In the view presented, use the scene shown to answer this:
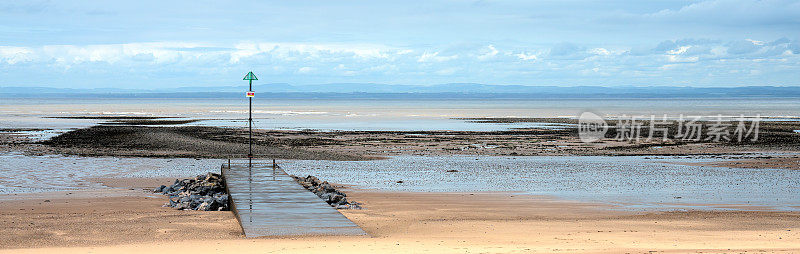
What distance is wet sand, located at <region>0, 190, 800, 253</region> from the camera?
31.1 feet

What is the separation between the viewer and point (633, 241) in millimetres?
10164

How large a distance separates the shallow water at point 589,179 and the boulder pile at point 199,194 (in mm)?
3300

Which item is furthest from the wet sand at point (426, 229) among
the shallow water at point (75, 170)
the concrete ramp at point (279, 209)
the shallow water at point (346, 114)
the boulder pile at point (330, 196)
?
the shallow water at point (346, 114)

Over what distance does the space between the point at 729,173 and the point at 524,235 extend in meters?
13.3

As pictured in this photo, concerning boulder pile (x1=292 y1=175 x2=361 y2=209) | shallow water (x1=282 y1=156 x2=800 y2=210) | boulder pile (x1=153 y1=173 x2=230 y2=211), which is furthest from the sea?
boulder pile (x1=153 y1=173 x2=230 y2=211)

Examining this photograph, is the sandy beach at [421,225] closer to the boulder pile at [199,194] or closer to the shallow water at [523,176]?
the boulder pile at [199,194]

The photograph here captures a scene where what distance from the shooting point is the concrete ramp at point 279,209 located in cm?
1049

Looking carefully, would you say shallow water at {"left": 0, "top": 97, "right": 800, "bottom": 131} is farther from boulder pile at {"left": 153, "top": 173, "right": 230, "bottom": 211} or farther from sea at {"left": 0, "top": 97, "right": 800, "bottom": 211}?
boulder pile at {"left": 153, "top": 173, "right": 230, "bottom": 211}

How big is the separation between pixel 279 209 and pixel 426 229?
2.15m

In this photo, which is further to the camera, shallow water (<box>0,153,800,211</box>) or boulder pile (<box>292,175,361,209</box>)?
shallow water (<box>0,153,800,211</box>)

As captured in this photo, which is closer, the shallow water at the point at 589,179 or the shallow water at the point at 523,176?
the shallow water at the point at 589,179

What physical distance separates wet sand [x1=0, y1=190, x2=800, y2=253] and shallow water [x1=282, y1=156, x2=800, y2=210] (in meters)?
1.69

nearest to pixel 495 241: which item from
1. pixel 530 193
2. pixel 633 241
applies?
pixel 633 241

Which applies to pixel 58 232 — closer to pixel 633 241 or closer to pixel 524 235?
pixel 524 235
